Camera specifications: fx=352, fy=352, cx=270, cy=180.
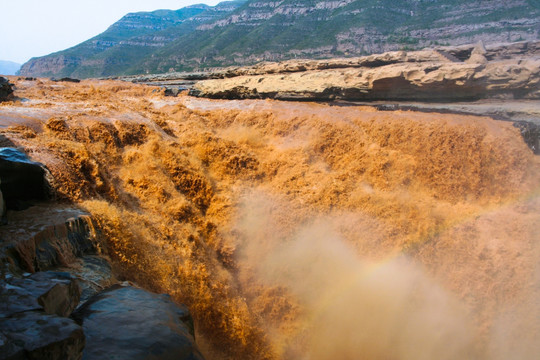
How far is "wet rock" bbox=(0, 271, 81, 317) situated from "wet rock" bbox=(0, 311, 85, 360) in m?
0.10

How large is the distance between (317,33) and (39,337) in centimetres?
4523

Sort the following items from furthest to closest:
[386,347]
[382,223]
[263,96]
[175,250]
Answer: [263,96] < [382,223] < [386,347] < [175,250]

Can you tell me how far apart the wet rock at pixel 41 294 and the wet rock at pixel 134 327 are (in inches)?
5.3

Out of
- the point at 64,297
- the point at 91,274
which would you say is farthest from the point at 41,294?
the point at 91,274

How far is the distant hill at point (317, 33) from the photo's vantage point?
3212cm

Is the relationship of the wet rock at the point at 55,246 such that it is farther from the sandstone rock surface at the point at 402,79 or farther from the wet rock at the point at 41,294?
the sandstone rock surface at the point at 402,79

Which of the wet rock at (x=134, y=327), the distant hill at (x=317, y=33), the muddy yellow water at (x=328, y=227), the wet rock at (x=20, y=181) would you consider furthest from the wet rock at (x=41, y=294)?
the distant hill at (x=317, y=33)

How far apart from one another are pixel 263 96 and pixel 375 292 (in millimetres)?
7345

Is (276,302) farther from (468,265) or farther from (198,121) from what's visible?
(198,121)

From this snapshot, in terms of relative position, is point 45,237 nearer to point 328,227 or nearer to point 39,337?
point 39,337

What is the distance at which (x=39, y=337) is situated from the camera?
5.58 ft

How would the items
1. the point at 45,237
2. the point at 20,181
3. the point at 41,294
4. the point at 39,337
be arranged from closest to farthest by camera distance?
the point at 39,337
the point at 41,294
the point at 45,237
the point at 20,181

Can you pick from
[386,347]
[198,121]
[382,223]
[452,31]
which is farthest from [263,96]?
[452,31]

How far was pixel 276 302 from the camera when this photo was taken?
540cm
